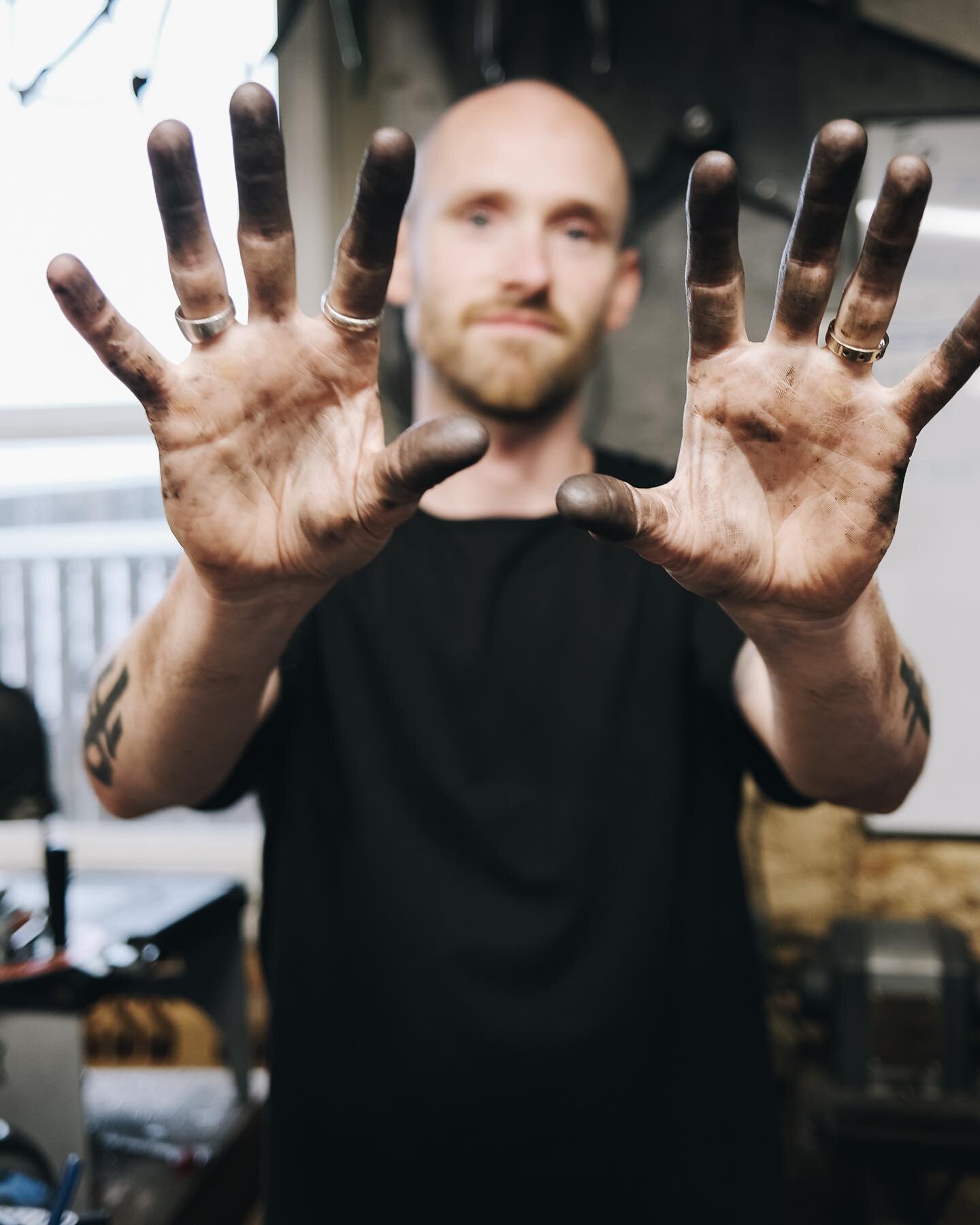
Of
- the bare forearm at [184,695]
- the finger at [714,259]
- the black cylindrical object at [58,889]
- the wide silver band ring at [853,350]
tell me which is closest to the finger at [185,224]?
the bare forearm at [184,695]

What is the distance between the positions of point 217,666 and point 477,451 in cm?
35

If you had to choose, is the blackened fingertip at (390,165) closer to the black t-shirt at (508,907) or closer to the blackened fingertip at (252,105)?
the blackened fingertip at (252,105)

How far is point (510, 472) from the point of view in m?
1.19

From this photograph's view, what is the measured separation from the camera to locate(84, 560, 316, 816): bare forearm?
2.42ft

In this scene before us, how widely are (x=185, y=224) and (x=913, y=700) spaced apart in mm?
750

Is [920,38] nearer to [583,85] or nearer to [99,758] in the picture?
[583,85]

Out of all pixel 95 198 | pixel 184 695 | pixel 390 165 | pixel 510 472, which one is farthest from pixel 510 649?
pixel 95 198

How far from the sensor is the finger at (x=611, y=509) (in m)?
0.55

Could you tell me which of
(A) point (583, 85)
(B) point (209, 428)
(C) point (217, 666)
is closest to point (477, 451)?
(B) point (209, 428)

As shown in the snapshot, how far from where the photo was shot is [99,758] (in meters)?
0.93

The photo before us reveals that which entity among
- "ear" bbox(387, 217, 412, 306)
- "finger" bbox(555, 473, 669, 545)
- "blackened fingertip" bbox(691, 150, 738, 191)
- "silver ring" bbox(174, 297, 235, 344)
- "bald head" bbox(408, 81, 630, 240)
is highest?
"bald head" bbox(408, 81, 630, 240)

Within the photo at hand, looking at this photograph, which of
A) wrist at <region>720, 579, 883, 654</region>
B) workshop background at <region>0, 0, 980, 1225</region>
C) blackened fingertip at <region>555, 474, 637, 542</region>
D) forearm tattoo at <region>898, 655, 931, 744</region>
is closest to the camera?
blackened fingertip at <region>555, 474, 637, 542</region>

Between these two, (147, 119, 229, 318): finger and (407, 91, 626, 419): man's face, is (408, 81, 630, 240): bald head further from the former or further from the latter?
(147, 119, 229, 318): finger

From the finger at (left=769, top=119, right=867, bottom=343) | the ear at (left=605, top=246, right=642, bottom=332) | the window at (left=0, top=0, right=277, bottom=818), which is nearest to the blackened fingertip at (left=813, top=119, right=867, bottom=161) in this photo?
the finger at (left=769, top=119, right=867, bottom=343)
